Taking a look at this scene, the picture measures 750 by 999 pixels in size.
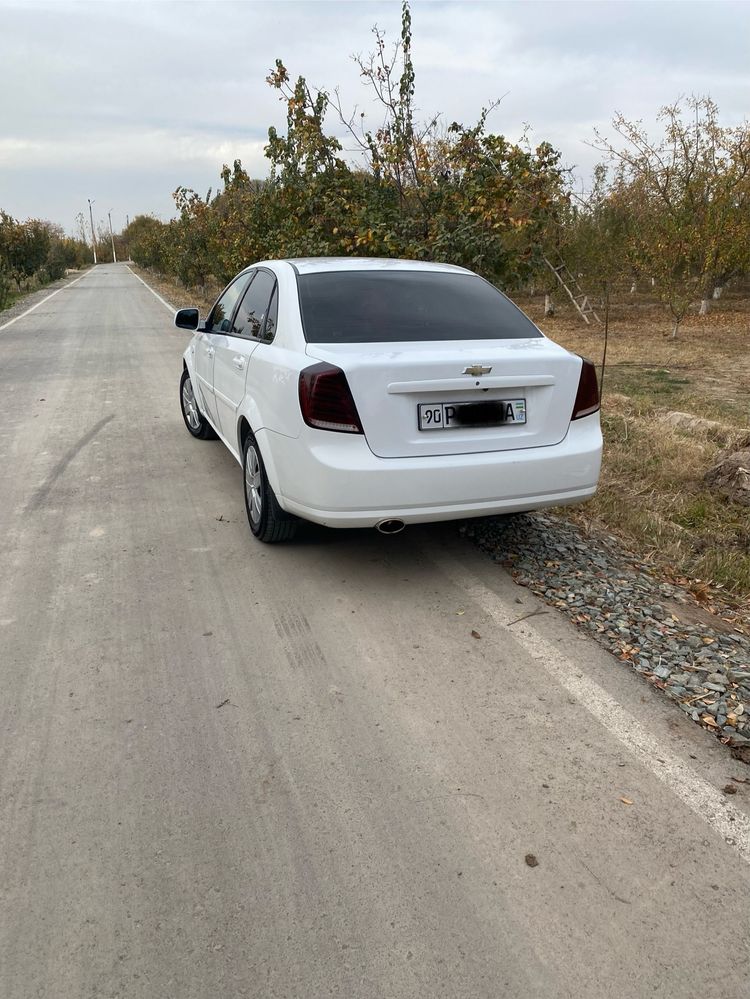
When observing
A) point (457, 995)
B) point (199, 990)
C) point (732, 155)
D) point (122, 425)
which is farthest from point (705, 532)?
point (732, 155)

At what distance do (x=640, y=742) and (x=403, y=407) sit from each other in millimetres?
1770

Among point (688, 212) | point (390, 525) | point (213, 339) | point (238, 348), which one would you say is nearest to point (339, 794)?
point (390, 525)

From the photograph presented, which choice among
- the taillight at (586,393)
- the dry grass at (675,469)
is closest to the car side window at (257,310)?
the taillight at (586,393)

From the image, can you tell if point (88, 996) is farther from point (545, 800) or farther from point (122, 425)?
point (122, 425)

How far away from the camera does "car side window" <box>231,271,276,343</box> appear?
4.50 metres

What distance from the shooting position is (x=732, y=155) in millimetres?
24016

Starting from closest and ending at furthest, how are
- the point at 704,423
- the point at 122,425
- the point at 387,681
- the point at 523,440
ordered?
1. the point at 387,681
2. the point at 523,440
3. the point at 704,423
4. the point at 122,425

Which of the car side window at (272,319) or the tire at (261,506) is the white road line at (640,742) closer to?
the tire at (261,506)

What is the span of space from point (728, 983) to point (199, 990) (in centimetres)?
124

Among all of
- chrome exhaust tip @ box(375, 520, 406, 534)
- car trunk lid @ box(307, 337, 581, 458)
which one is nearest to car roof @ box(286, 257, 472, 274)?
car trunk lid @ box(307, 337, 581, 458)

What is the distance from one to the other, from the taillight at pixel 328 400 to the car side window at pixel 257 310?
0.83 metres

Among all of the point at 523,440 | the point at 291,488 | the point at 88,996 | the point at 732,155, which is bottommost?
the point at 88,996

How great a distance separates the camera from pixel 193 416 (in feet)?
23.0

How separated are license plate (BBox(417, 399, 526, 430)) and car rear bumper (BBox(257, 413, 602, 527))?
0.15 m
